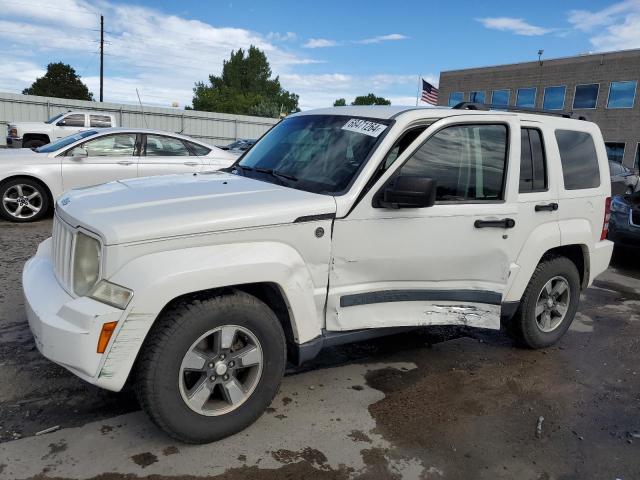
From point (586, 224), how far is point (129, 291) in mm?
3630

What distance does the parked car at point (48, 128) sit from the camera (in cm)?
1583

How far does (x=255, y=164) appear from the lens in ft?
12.5

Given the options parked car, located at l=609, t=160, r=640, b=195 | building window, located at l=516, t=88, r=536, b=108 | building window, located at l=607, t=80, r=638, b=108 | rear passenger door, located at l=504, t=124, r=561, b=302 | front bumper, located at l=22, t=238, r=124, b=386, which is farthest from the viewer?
building window, located at l=516, t=88, r=536, b=108

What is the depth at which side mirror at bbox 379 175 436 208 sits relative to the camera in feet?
9.77

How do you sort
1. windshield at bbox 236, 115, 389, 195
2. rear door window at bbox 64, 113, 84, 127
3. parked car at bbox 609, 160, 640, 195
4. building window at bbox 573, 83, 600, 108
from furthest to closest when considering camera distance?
1. building window at bbox 573, 83, 600, 108
2. rear door window at bbox 64, 113, 84, 127
3. parked car at bbox 609, 160, 640, 195
4. windshield at bbox 236, 115, 389, 195

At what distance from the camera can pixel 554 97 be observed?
34.4m

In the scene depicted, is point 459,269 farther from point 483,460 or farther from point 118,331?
point 118,331

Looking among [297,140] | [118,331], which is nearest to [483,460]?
[118,331]

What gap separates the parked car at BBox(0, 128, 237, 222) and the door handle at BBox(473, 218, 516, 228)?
629 centimetres

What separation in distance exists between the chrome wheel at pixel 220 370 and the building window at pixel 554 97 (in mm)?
35644

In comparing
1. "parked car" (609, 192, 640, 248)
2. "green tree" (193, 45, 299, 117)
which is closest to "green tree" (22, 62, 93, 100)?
"green tree" (193, 45, 299, 117)

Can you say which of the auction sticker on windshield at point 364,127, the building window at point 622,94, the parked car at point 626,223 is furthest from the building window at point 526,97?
the auction sticker on windshield at point 364,127

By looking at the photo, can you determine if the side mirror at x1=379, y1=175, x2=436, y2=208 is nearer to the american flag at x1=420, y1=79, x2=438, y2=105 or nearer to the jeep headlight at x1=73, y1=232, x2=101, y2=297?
the jeep headlight at x1=73, y1=232, x2=101, y2=297

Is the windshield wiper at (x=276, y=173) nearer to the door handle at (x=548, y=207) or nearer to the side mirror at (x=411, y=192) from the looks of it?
the side mirror at (x=411, y=192)
